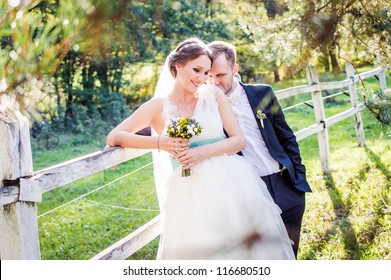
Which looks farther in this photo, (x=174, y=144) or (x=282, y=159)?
(x=282, y=159)

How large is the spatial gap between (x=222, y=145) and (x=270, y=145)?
0.51 metres

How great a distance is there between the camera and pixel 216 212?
252 centimetres

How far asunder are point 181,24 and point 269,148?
9355mm

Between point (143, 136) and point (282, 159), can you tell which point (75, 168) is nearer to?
point (143, 136)

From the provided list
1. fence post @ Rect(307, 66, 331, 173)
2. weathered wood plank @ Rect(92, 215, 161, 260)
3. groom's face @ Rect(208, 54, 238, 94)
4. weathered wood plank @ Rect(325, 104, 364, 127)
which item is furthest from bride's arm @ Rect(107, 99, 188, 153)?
weathered wood plank @ Rect(325, 104, 364, 127)

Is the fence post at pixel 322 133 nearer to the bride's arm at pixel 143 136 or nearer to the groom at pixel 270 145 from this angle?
the groom at pixel 270 145

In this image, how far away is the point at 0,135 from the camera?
1990 mm

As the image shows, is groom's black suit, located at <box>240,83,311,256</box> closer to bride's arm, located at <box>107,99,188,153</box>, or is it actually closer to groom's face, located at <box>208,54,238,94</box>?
groom's face, located at <box>208,54,238,94</box>

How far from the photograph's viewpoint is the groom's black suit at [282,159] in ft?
9.82

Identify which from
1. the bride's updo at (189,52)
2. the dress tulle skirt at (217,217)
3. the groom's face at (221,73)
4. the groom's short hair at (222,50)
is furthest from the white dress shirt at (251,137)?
the bride's updo at (189,52)

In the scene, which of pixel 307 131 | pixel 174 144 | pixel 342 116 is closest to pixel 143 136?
pixel 174 144

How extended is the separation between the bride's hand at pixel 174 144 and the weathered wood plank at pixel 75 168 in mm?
276

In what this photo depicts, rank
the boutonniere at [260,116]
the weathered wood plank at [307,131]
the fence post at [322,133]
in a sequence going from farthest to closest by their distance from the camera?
the fence post at [322,133] < the weathered wood plank at [307,131] < the boutonniere at [260,116]

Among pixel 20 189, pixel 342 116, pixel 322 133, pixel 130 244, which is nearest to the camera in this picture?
pixel 20 189
